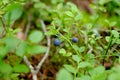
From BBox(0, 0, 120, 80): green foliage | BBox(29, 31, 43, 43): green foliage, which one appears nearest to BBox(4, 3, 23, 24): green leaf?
BBox(0, 0, 120, 80): green foliage

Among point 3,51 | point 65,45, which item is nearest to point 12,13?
point 65,45

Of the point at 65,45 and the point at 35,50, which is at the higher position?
the point at 35,50

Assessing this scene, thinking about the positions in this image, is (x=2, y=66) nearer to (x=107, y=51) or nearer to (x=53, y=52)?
(x=107, y=51)

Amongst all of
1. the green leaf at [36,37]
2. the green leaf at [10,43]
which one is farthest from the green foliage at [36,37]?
the green leaf at [10,43]

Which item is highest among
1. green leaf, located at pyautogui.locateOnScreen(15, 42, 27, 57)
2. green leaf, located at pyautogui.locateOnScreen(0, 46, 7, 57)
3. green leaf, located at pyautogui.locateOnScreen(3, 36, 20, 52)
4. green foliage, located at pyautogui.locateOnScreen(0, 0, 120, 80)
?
green leaf, located at pyautogui.locateOnScreen(3, 36, 20, 52)

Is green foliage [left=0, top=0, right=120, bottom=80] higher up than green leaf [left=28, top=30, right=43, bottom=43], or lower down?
lower down

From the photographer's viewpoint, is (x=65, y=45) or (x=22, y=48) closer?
(x=22, y=48)

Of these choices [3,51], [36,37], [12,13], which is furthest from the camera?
[12,13]

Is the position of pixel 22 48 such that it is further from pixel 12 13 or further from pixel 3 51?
pixel 12 13

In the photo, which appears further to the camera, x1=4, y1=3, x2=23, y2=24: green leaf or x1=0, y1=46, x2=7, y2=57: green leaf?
x1=4, y1=3, x2=23, y2=24: green leaf

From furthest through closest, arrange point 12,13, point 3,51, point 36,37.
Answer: point 12,13, point 36,37, point 3,51

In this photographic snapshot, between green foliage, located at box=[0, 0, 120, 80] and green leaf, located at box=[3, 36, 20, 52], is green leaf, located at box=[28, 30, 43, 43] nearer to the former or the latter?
green foliage, located at box=[0, 0, 120, 80]
